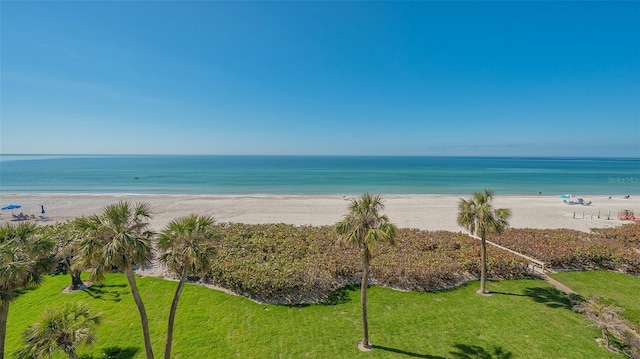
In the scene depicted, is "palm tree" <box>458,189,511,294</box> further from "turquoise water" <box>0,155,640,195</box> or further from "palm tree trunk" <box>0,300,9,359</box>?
"turquoise water" <box>0,155,640,195</box>

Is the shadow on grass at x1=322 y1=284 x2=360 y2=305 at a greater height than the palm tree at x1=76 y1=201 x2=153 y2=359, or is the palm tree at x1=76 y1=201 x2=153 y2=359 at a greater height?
the palm tree at x1=76 y1=201 x2=153 y2=359

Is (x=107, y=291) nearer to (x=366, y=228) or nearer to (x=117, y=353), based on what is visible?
(x=117, y=353)

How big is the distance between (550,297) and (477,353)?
734 centimetres

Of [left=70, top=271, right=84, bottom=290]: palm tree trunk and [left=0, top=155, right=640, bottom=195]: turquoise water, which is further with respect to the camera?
[left=0, top=155, right=640, bottom=195]: turquoise water

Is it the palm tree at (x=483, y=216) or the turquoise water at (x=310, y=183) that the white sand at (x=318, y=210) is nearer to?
the turquoise water at (x=310, y=183)

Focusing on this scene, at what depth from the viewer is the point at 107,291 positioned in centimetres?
1556

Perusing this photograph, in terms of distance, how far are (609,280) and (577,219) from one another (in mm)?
20349

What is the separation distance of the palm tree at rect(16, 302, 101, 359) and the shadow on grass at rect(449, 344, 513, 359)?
1317 centimetres

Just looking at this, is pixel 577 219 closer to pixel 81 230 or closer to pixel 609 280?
pixel 609 280

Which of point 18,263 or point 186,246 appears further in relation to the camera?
point 186,246

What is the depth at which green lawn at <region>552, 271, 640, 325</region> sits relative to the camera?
14.2 m

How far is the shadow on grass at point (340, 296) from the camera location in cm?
1450

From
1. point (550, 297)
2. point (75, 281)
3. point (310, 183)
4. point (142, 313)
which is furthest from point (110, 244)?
point (310, 183)

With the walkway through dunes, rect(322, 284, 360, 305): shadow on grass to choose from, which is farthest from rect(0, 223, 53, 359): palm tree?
the walkway through dunes
